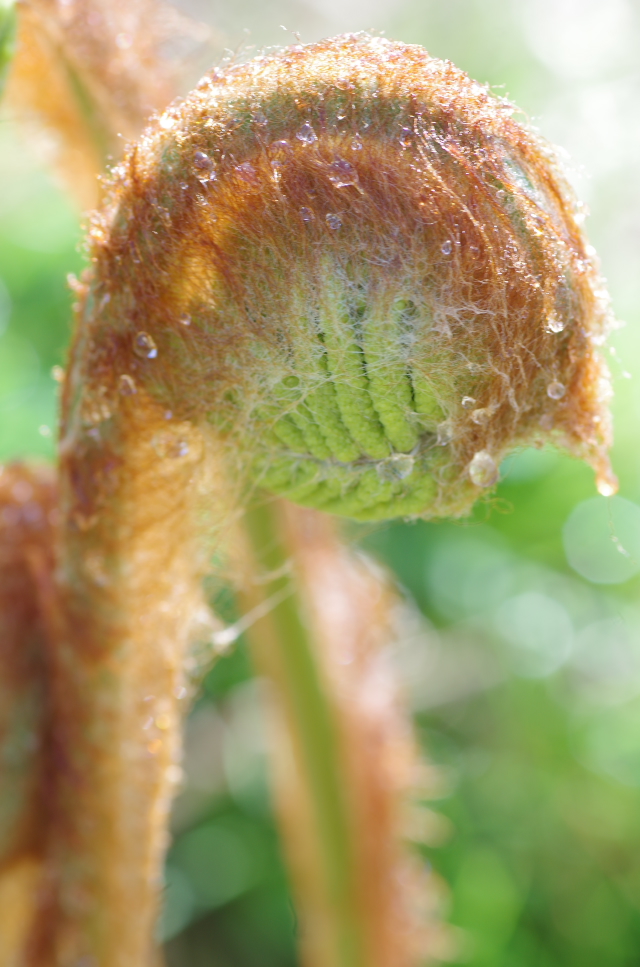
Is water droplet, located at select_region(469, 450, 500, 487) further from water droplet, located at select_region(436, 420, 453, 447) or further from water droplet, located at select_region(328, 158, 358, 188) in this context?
water droplet, located at select_region(328, 158, 358, 188)

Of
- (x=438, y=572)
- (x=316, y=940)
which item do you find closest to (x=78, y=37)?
(x=316, y=940)

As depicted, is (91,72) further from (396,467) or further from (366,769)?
(366,769)

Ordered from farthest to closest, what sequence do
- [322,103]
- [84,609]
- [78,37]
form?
1. [78,37]
2. [84,609]
3. [322,103]

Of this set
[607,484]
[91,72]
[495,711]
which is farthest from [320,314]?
[495,711]

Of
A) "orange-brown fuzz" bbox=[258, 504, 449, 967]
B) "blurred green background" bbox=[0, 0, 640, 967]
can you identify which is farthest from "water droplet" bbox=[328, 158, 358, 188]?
"blurred green background" bbox=[0, 0, 640, 967]

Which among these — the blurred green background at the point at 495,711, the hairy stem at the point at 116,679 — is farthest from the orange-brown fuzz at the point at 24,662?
the blurred green background at the point at 495,711

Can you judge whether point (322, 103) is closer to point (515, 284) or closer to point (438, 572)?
point (515, 284)

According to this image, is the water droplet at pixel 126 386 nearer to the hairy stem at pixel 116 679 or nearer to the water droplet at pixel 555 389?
the hairy stem at pixel 116 679
